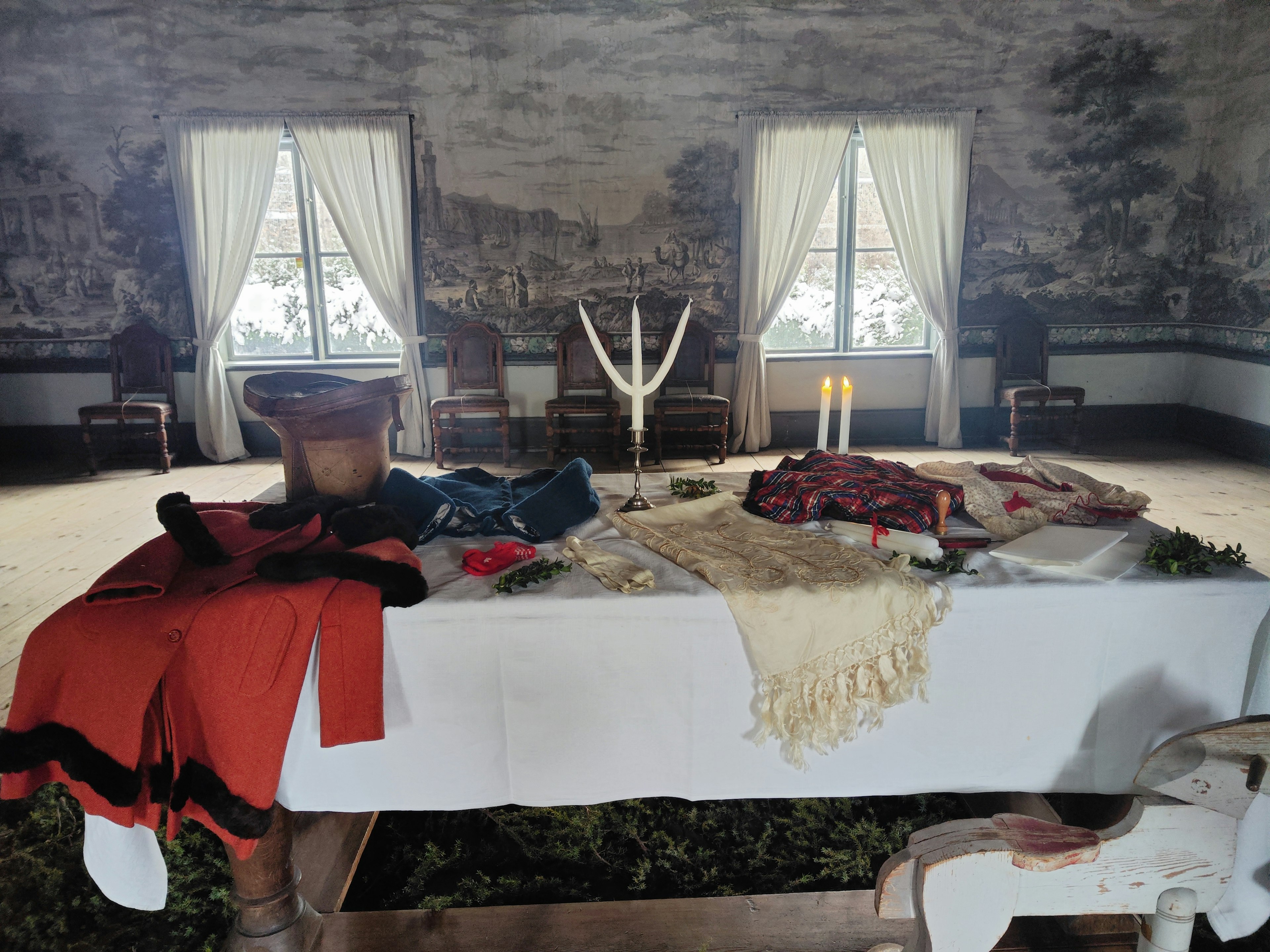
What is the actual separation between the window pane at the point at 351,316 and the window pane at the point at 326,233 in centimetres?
9

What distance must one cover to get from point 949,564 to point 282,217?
710 centimetres

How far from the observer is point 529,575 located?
66.4 inches

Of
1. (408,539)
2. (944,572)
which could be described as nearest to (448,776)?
(408,539)

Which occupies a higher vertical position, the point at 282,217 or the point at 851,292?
the point at 282,217

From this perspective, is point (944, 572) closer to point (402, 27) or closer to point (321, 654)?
point (321, 654)

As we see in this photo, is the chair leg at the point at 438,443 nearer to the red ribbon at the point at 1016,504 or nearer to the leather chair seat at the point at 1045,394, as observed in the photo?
the leather chair seat at the point at 1045,394

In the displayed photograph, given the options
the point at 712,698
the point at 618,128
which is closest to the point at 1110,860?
the point at 712,698

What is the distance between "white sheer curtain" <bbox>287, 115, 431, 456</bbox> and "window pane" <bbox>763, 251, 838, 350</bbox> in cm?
312

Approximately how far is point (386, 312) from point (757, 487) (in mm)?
5683

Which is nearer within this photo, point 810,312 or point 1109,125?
point 1109,125

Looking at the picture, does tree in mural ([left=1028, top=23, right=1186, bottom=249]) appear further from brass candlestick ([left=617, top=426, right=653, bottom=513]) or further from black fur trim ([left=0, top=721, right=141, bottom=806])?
black fur trim ([left=0, top=721, right=141, bottom=806])

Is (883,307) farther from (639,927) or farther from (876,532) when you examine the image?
(639,927)

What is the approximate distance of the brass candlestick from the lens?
6.76 feet

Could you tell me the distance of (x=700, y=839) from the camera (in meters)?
2.29
